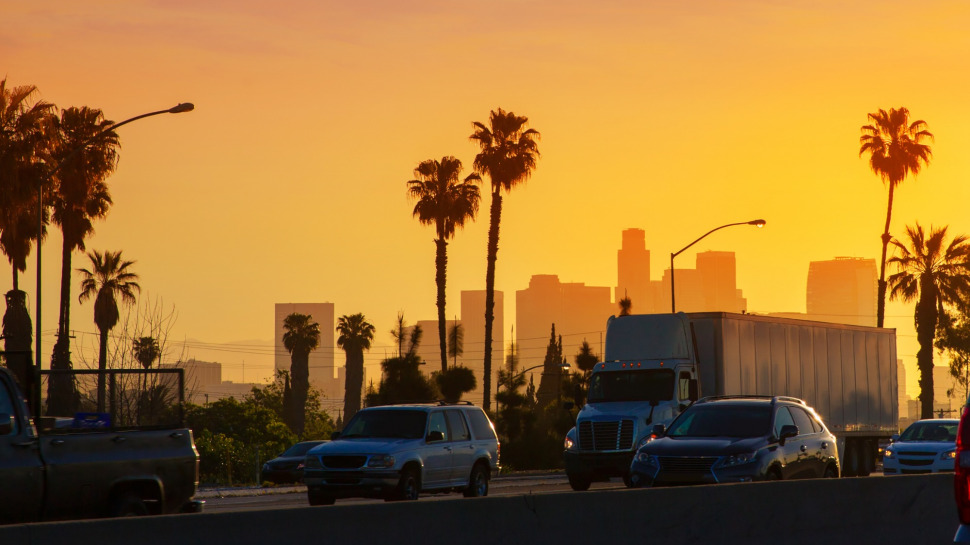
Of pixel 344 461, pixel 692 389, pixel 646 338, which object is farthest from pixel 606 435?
pixel 344 461

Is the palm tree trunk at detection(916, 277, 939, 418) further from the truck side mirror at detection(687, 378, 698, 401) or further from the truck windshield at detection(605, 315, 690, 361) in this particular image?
the truck side mirror at detection(687, 378, 698, 401)

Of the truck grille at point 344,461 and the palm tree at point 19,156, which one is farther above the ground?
the palm tree at point 19,156

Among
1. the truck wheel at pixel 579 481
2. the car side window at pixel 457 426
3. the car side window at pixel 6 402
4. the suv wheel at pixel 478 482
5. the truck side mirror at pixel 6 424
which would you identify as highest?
the car side window at pixel 6 402

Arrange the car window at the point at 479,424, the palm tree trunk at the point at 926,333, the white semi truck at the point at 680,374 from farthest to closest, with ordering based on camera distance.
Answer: the palm tree trunk at the point at 926,333 < the white semi truck at the point at 680,374 < the car window at the point at 479,424

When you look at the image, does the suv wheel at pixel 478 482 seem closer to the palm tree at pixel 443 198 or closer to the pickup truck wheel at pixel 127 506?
the pickup truck wheel at pixel 127 506

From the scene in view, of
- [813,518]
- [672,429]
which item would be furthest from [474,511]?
[672,429]

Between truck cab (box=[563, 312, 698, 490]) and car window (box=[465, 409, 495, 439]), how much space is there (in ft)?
10.8

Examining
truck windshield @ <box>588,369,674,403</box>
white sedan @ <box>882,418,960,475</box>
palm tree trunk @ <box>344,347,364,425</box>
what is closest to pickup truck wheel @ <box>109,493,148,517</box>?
truck windshield @ <box>588,369,674,403</box>

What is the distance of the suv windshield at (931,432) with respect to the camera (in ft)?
105

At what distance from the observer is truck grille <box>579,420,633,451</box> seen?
27608 mm

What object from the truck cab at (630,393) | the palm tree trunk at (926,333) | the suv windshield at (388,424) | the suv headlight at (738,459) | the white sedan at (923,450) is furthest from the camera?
the palm tree trunk at (926,333)

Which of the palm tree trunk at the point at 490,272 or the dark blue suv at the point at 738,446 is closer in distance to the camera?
the dark blue suv at the point at 738,446

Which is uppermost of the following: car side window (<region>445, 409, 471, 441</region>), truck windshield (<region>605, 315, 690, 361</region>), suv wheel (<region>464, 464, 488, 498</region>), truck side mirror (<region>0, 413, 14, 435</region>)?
truck windshield (<region>605, 315, 690, 361</region>)

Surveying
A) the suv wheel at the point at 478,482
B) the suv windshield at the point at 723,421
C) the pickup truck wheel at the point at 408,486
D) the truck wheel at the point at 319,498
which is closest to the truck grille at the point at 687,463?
the suv windshield at the point at 723,421
